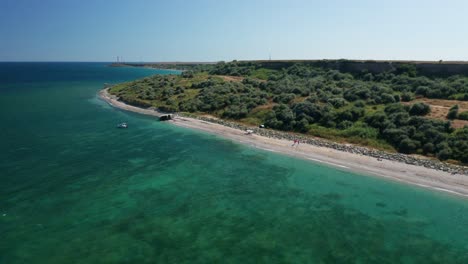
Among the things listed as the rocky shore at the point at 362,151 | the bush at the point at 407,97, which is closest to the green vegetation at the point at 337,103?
the bush at the point at 407,97

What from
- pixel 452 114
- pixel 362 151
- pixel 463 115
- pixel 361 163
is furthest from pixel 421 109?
pixel 361 163

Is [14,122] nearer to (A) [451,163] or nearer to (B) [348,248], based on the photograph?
(B) [348,248]

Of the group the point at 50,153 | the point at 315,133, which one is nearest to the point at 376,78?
the point at 315,133

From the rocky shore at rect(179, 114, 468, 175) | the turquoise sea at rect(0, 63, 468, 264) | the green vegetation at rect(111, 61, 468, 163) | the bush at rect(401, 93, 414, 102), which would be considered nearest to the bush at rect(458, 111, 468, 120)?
the green vegetation at rect(111, 61, 468, 163)

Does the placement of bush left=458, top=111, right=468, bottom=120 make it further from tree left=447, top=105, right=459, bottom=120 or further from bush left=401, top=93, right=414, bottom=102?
bush left=401, top=93, right=414, bottom=102

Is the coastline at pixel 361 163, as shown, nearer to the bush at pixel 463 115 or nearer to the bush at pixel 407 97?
the bush at pixel 463 115

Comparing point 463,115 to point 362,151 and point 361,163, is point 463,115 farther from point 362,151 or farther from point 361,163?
point 361,163

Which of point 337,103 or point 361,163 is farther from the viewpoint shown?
point 337,103
